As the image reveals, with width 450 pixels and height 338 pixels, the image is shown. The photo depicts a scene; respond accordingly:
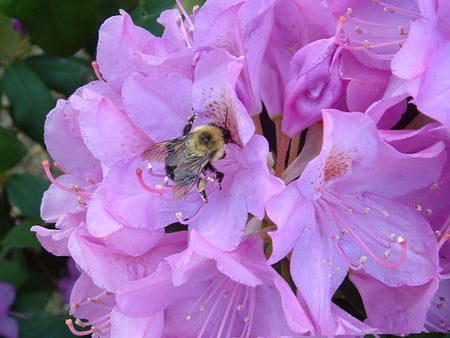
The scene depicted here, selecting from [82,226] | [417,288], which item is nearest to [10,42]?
[82,226]

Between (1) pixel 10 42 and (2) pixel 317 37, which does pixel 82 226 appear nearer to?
(2) pixel 317 37

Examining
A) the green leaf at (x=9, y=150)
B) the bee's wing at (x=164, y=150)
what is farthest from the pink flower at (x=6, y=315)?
the bee's wing at (x=164, y=150)

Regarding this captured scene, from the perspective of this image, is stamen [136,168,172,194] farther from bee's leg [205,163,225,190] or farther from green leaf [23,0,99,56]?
green leaf [23,0,99,56]

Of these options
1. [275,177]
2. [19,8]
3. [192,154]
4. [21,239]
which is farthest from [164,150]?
[21,239]

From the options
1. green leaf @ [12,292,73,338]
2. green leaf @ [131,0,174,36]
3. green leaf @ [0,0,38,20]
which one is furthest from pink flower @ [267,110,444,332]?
green leaf @ [12,292,73,338]

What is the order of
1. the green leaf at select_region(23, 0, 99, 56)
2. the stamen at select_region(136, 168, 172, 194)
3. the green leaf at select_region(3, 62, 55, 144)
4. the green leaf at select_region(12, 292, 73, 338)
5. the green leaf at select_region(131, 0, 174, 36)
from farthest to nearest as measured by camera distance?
the green leaf at select_region(3, 62, 55, 144) < the green leaf at select_region(12, 292, 73, 338) < the green leaf at select_region(23, 0, 99, 56) < the green leaf at select_region(131, 0, 174, 36) < the stamen at select_region(136, 168, 172, 194)

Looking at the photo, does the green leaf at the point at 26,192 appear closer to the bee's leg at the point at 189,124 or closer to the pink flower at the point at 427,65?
the bee's leg at the point at 189,124

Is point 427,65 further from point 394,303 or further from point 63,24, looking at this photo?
point 63,24

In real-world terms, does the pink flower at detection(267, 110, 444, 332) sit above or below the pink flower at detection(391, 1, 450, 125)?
below
